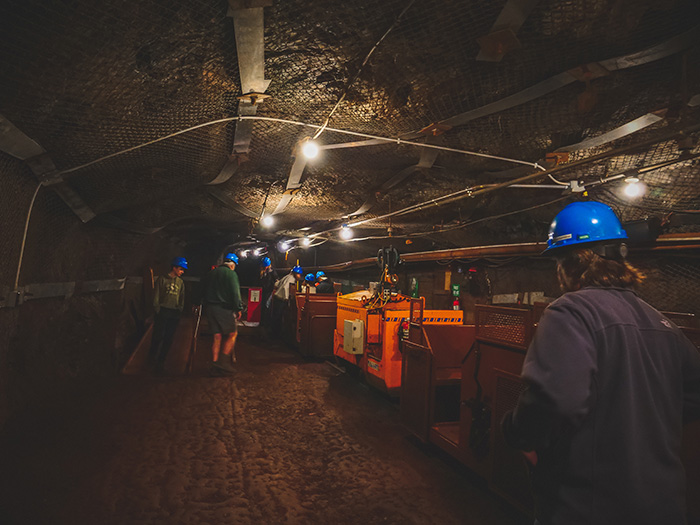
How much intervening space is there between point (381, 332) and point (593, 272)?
177 inches

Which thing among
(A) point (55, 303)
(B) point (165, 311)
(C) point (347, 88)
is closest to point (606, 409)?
(C) point (347, 88)

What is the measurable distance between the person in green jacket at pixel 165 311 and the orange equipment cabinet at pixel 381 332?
3439 mm

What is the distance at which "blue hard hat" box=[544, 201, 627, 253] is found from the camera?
1.97 m

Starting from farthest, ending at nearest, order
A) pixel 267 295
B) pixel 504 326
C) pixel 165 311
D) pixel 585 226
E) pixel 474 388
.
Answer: pixel 267 295 < pixel 165 311 < pixel 474 388 < pixel 504 326 < pixel 585 226

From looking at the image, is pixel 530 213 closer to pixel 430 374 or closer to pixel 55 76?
pixel 430 374

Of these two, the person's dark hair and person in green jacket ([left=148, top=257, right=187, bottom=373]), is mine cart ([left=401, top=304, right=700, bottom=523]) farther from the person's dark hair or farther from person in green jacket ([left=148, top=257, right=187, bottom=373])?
person in green jacket ([left=148, top=257, right=187, bottom=373])

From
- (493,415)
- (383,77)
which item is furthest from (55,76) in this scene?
(493,415)

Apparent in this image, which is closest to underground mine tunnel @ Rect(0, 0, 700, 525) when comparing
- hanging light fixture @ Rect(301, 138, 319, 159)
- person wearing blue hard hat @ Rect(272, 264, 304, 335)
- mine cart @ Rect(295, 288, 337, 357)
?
hanging light fixture @ Rect(301, 138, 319, 159)

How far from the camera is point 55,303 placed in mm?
5305

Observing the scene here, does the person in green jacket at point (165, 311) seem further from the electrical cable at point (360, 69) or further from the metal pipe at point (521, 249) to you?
the metal pipe at point (521, 249)

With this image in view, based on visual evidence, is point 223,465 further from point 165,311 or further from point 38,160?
point 165,311

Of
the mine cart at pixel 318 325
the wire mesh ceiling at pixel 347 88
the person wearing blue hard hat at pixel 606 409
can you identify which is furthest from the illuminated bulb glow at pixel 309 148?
the mine cart at pixel 318 325

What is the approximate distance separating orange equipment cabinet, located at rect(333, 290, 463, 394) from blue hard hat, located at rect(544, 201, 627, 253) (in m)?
3.91

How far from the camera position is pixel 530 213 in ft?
23.9
